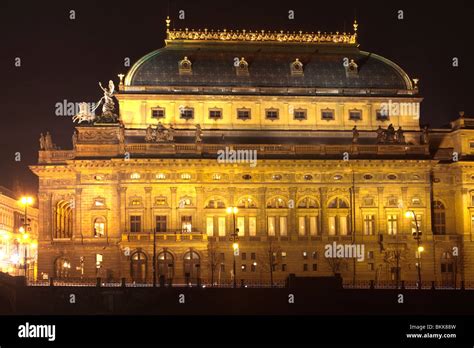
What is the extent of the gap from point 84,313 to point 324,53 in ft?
199

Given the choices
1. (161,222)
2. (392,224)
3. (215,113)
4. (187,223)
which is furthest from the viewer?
(215,113)

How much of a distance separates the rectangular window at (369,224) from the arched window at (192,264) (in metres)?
21.6

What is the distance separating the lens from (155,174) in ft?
443

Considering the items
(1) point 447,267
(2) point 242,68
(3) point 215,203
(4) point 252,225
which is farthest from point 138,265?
(1) point 447,267

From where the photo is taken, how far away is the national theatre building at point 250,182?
13425 centimetres

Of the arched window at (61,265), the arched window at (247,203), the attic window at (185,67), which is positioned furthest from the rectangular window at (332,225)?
the arched window at (61,265)

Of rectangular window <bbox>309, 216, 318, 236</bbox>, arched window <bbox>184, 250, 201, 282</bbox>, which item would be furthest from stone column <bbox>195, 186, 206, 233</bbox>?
rectangular window <bbox>309, 216, 318, 236</bbox>

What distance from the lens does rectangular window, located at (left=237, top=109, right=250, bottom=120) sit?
475 feet

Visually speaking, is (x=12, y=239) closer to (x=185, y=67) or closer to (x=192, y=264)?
(x=185, y=67)

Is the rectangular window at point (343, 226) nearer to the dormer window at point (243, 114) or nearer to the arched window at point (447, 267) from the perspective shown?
the arched window at point (447, 267)

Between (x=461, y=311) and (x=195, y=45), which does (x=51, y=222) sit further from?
(x=461, y=311)

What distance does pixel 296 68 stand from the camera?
483 ft

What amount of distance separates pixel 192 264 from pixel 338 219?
19.6 m

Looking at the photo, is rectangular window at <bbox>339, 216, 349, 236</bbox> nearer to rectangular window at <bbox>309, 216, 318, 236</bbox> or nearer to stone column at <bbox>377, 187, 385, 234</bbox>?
rectangular window at <bbox>309, 216, 318, 236</bbox>
